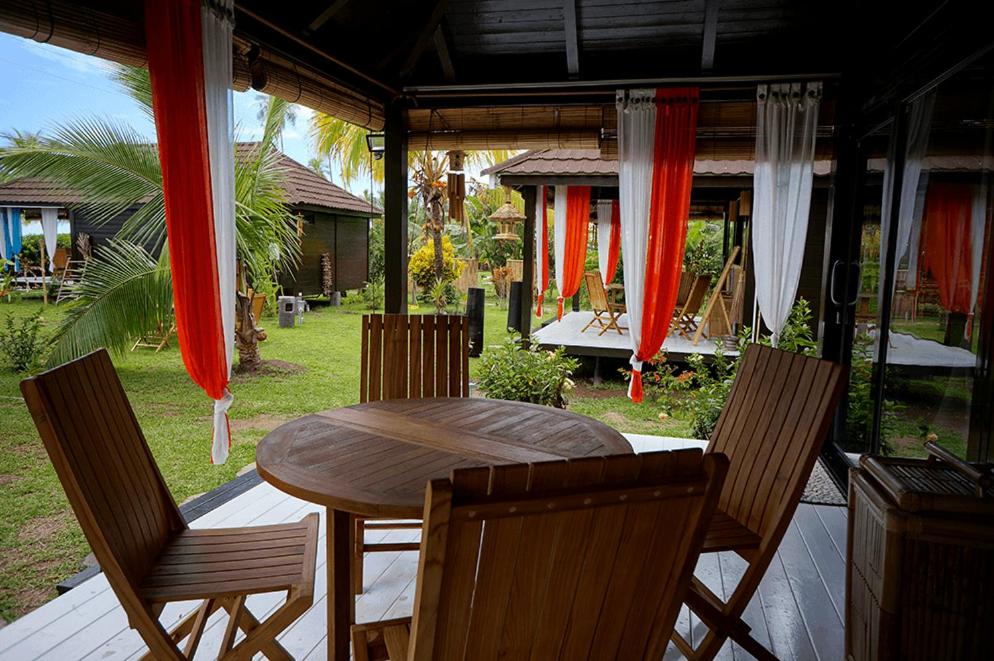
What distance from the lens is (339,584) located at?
1.79 m

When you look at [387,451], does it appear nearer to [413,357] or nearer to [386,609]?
[386,609]

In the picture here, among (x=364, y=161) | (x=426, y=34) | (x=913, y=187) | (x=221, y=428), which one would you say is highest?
(x=364, y=161)

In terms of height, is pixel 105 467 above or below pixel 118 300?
below

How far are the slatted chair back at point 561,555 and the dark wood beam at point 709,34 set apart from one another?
3608 millimetres

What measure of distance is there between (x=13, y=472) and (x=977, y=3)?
21.3 feet

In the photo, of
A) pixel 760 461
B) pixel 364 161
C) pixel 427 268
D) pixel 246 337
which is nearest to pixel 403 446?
pixel 760 461

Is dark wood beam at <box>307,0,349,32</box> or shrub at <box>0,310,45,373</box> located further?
shrub at <box>0,310,45,373</box>

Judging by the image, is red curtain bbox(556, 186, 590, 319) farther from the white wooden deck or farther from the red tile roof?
the white wooden deck

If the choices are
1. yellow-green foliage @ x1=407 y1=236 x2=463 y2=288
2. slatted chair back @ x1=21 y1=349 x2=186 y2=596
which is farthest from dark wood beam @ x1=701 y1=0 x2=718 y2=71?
yellow-green foliage @ x1=407 y1=236 x2=463 y2=288

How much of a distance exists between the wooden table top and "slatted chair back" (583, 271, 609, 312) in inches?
256

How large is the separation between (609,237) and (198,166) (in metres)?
8.58

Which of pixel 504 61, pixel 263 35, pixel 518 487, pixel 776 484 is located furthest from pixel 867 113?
pixel 518 487

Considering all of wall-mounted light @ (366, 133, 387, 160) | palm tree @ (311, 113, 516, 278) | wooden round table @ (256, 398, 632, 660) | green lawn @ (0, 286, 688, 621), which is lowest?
green lawn @ (0, 286, 688, 621)

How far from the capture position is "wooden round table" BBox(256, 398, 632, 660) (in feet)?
5.28
